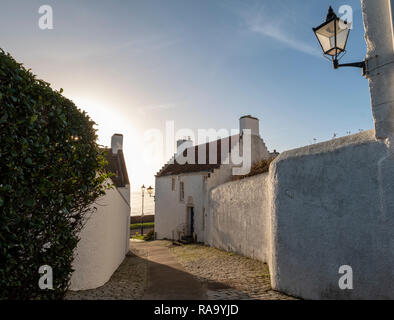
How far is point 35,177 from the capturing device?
10.2 feet

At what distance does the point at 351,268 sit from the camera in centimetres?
569

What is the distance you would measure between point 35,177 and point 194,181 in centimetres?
1798

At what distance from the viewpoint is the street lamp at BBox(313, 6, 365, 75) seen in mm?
5195

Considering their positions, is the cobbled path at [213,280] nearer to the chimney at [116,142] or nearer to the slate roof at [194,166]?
the slate roof at [194,166]

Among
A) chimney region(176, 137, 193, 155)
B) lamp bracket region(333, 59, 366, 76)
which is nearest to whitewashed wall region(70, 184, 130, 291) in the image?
lamp bracket region(333, 59, 366, 76)

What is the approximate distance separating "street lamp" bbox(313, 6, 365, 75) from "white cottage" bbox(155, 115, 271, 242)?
1367 cm

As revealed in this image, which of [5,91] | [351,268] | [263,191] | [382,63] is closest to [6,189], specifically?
[5,91]

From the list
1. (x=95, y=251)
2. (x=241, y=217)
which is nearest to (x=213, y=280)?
(x=95, y=251)

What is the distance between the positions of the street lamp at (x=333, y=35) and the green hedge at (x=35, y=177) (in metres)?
4.88

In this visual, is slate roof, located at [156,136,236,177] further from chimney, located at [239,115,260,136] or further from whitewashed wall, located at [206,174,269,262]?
whitewashed wall, located at [206,174,269,262]

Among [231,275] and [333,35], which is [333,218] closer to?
[333,35]

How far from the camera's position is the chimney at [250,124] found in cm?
1953

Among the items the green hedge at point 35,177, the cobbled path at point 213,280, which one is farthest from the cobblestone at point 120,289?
the green hedge at point 35,177
